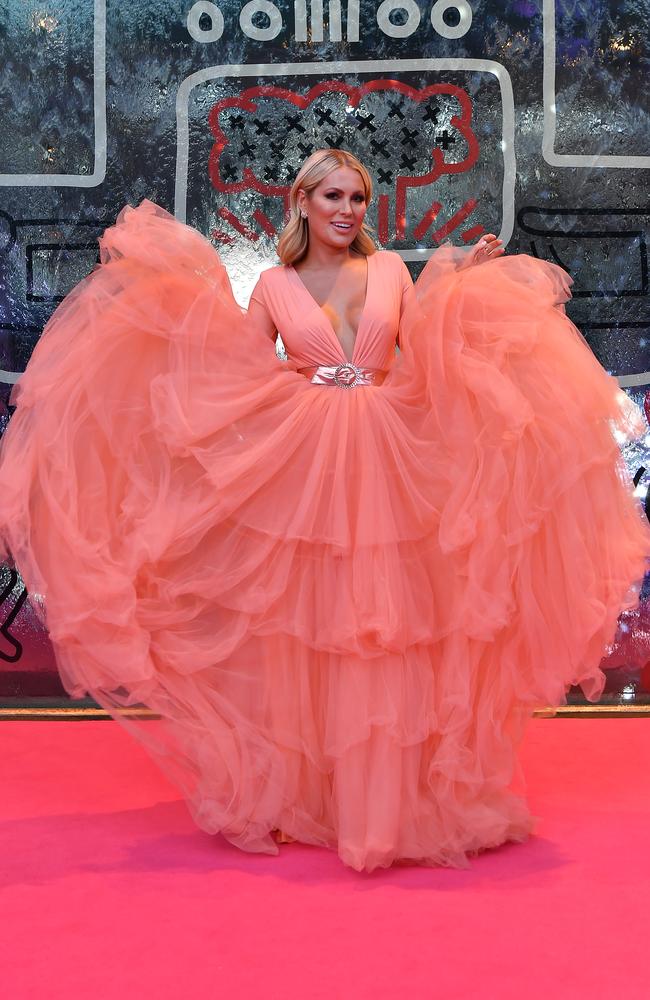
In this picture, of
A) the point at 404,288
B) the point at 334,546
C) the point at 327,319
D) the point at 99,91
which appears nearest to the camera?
the point at 334,546

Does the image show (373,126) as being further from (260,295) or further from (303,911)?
(303,911)

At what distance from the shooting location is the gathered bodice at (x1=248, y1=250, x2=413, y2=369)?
3.57m

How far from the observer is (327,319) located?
361cm

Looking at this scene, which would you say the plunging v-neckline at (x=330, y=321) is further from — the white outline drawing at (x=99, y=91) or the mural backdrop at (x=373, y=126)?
the white outline drawing at (x=99, y=91)

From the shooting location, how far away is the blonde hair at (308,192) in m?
3.70

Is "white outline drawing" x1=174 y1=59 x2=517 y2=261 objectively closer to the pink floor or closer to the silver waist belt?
the silver waist belt

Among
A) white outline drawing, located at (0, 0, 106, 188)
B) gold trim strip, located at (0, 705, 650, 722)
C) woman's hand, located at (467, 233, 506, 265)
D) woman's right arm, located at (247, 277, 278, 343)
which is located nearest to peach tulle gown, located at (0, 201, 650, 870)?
woman's hand, located at (467, 233, 506, 265)

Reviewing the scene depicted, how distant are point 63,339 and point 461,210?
252cm

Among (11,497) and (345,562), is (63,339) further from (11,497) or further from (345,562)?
(345,562)

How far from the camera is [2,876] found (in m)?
2.98

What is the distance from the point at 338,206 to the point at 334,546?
3.84 ft

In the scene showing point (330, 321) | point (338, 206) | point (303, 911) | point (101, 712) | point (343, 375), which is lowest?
point (101, 712)

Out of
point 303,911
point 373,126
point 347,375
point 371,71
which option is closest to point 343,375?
point 347,375

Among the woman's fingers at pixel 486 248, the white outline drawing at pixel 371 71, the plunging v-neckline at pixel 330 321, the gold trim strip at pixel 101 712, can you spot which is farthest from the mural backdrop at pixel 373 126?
the woman's fingers at pixel 486 248
